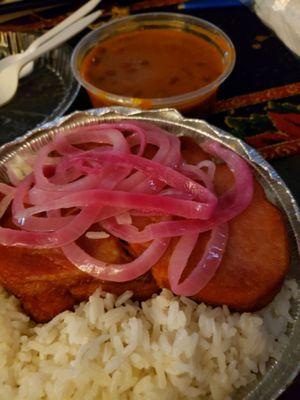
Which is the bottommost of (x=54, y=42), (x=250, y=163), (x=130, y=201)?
(x=250, y=163)

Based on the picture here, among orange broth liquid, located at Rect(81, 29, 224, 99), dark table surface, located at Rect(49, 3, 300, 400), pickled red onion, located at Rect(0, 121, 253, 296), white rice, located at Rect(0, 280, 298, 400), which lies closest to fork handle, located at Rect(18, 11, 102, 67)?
orange broth liquid, located at Rect(81, 29, 224, 99)

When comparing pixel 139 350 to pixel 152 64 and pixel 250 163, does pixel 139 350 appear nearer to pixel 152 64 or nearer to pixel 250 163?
pixel 250 163

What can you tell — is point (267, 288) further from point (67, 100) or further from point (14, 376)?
point (67, 100)

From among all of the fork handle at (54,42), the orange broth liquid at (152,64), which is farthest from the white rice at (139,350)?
the fork handle at (54,42)

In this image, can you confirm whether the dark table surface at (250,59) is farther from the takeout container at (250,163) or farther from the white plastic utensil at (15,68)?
the takeout container at (250,163)

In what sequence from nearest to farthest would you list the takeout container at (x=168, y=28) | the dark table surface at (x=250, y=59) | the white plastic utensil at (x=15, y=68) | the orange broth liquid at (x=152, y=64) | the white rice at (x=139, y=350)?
1. the white rice at (x=139, y=350)
2. the takeout container at (x=168, y=28)
3. the orange broth liquid at (x=152, y=64)
4. the white plastic utensil at (x=15, y=68)
5. the dark table surface at (x=250, y=59)

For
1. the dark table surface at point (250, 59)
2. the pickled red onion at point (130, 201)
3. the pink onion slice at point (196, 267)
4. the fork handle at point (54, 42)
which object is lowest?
the dark table surface at point (250, 59)

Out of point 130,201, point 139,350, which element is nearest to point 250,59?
point 130,201
